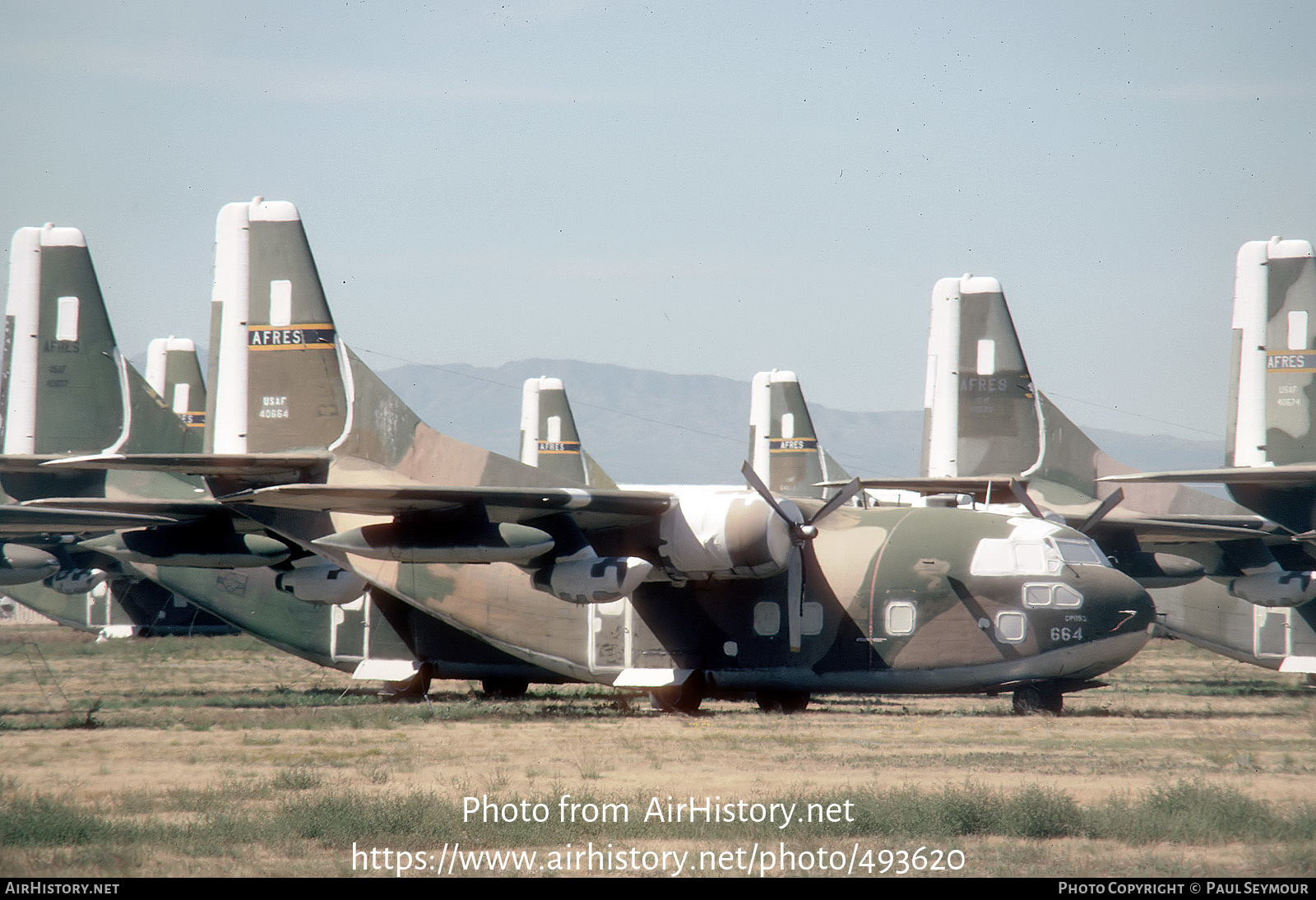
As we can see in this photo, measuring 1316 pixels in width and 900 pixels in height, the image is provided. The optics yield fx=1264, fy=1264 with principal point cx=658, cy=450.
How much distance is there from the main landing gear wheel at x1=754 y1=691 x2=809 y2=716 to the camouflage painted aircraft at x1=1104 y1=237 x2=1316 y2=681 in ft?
31.8

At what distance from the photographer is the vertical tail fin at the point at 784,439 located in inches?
1487

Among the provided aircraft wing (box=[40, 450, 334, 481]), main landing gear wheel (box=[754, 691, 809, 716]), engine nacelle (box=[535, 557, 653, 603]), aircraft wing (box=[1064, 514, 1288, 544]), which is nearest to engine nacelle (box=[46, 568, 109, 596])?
aircraft wing (box=[40, 450, 334, 481])

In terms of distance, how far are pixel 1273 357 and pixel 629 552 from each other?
14.4 meters

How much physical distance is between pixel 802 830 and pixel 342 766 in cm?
626

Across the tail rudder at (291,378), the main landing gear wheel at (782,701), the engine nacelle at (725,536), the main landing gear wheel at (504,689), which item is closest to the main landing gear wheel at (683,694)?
the main landing gear wheel at (782,701)

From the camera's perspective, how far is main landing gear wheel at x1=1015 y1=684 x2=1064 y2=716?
18.0 metres

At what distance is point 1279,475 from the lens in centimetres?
2028

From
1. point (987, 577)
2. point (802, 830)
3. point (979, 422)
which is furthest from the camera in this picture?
point (979, 422)

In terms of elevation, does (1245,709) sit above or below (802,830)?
below

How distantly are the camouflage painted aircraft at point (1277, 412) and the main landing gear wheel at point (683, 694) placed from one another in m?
11.1

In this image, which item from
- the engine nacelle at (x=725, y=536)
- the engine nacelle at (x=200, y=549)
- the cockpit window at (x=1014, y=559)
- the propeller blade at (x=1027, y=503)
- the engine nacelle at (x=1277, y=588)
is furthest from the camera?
the engine nacelle at (x=1277, y=588)

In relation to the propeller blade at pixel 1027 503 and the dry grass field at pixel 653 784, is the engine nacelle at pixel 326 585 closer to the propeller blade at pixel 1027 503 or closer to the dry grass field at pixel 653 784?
the dry grass field at pixel 653 784

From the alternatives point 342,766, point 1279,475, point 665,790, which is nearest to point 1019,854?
point 665,790
